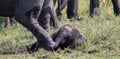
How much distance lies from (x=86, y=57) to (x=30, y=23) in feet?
3.32

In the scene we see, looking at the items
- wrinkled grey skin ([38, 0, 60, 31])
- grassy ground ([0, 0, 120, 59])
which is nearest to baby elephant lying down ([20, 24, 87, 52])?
grassy ground ([0, 0, 120, 59])

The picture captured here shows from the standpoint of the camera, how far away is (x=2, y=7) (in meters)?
7.37

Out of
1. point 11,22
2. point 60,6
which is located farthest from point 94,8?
point 11,22

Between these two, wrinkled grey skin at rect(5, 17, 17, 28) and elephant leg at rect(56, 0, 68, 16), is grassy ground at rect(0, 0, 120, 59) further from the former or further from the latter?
elephant leg at rect(56, 0, 68, 16)

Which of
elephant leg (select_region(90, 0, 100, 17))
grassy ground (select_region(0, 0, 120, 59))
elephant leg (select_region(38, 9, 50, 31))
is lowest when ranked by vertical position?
elephant leg (select_region(90, 0, 100, 17))

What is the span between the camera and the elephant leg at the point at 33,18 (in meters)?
7.24

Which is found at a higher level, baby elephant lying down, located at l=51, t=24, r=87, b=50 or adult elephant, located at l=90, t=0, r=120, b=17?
baby elephant lying down, located at l=51, t=24, r=87, b=50

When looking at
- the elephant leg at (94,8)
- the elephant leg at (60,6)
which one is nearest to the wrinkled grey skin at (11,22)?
the elephant leg at (60,6)

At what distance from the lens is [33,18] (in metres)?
7.33

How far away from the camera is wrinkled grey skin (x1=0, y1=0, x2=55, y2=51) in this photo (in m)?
7.24

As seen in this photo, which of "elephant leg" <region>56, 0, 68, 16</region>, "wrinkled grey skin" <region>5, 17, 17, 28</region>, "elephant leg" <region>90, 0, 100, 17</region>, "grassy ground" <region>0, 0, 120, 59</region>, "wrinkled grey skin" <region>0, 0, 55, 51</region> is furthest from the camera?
"elephant leg" <region>90, 0, 100, 17</region>

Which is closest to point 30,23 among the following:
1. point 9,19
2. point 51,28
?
point 51,28

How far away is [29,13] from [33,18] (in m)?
0.10

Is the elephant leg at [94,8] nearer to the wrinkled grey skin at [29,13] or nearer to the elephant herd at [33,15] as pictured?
the elephant herd at [33,15]
